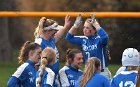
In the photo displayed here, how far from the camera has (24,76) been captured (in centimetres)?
1051

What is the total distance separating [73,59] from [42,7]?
1194cm

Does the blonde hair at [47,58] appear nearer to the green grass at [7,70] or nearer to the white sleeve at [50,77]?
the white sleeve at [50,77]

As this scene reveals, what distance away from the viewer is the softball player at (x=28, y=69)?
34.3ft

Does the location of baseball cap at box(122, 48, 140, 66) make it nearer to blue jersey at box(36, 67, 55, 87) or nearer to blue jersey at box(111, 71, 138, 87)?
blue jersey at box(111, 71, 138, 87)

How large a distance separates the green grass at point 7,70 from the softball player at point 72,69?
3.58m

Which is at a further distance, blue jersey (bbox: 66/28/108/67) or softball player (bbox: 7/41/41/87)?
blue jersey (bbox: 66/28/108/67)

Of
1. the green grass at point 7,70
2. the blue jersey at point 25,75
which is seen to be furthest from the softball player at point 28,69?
the green grass at point 7,70

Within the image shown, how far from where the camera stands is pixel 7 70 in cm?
1734

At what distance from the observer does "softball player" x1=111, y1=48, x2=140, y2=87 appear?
9648 mm

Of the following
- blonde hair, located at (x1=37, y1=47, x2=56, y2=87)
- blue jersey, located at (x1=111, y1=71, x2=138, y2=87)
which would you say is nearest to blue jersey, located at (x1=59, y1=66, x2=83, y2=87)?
blonde hair, located at (x1=37, y1=47, x2=56, y2=87)

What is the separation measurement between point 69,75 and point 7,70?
6.44m

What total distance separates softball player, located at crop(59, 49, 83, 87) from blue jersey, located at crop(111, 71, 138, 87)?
1.30 metres

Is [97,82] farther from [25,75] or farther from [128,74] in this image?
[25,75]

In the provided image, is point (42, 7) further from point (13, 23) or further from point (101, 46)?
point (101, 46)
